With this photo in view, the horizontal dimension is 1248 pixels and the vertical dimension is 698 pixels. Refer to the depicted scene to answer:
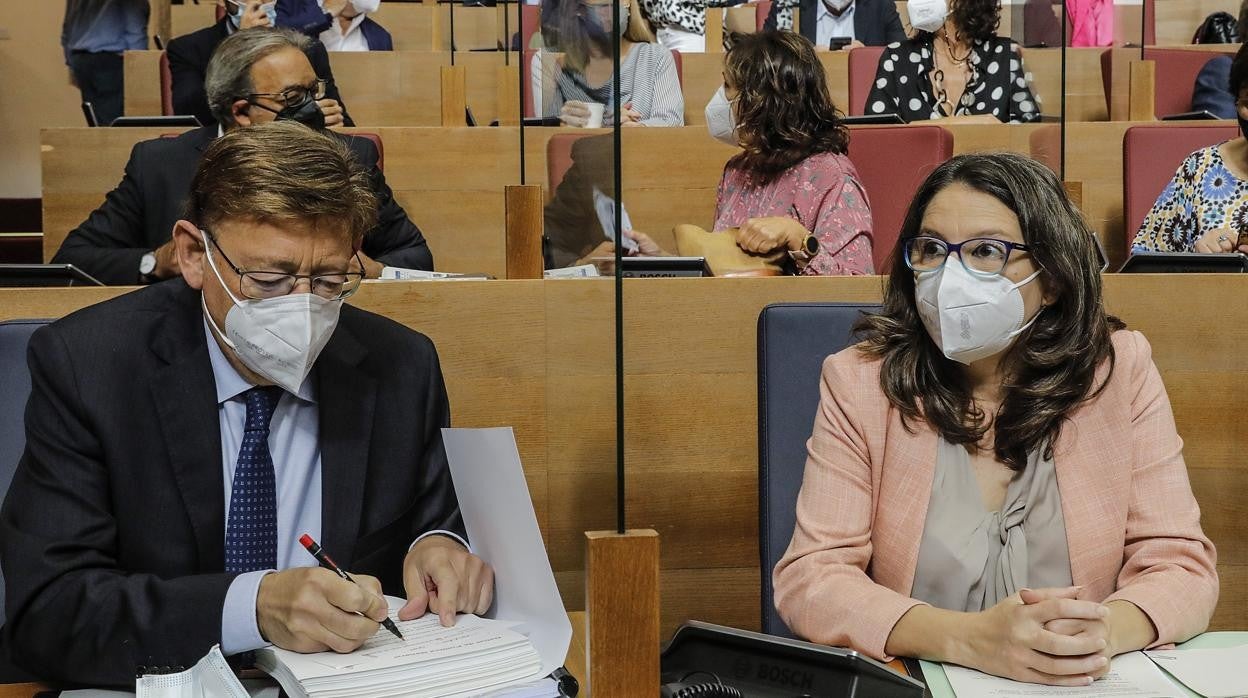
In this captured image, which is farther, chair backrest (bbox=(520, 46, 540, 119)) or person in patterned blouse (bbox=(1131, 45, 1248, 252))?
person in patterned blouse (bbox=(1131, 45, 1248, 252))

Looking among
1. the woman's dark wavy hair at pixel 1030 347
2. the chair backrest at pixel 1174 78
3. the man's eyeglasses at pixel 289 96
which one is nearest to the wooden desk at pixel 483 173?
the man's eyeglasses at pixel 289 96

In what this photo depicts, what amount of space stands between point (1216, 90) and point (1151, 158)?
120cm

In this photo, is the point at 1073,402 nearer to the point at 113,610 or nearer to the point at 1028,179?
the point at 1028,179

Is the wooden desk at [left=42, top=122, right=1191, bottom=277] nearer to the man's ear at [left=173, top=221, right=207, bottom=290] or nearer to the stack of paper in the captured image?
the man's ear at [left=173, top=221, right=207, bottom=290]

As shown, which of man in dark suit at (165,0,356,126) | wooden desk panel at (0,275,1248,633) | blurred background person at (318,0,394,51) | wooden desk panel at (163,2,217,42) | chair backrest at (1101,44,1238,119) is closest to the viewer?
wooden desk panel at (0,275,1248,633)

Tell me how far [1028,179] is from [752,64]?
4.80ft

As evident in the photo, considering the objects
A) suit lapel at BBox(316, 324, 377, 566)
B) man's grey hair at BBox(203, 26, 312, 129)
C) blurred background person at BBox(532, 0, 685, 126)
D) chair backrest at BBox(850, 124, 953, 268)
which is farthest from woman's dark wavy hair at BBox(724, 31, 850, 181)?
suit lapel at BBox(316, 324, 377, 566)

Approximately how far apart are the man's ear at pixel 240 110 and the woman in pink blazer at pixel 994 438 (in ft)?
5.59

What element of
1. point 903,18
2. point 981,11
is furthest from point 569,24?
point 903,18

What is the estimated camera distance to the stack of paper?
992 mm

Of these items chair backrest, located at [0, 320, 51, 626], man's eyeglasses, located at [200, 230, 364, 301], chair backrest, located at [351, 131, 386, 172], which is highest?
chair backrest, located at [351, 131, 386, 172]

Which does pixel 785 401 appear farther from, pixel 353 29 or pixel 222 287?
pixel 353 29

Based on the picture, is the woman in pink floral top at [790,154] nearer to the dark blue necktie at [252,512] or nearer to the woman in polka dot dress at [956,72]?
the woman in polka dot dress at [956,72]

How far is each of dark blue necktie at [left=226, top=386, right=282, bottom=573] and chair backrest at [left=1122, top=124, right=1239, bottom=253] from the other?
2.40m
